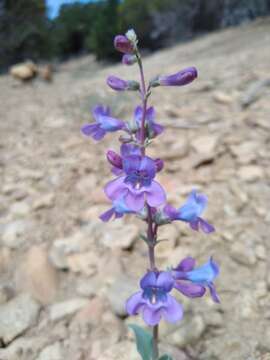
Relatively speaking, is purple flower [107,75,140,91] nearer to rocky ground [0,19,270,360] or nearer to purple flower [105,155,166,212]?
purple flower [105,155,166,212]

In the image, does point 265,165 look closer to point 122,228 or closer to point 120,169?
point 122,228

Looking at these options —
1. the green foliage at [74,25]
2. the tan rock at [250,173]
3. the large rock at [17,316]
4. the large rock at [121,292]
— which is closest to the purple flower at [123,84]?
the large rock at [121,292]

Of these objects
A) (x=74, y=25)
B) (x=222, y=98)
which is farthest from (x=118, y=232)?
(x=74, y=25)

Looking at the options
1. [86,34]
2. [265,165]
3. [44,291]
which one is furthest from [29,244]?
[86,34]

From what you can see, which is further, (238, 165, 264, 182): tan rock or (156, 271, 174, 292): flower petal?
(238, 165, 264, 182): tan rock

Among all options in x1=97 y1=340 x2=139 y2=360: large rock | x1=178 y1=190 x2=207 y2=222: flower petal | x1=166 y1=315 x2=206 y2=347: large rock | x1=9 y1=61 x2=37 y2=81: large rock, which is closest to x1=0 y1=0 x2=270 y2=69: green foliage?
x1=9 y1=61 x2=37 y2=81: large rock

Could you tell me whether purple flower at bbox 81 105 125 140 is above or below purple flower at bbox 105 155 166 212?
above
